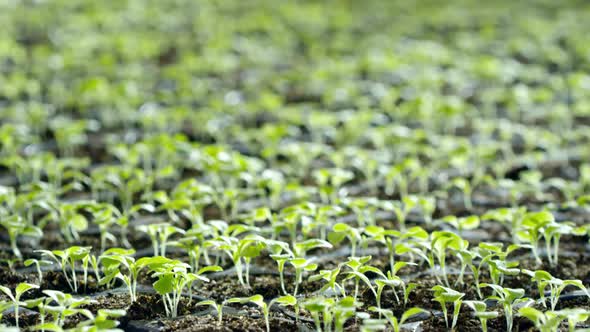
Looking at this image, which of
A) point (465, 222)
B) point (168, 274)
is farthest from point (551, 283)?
point (168, 274)

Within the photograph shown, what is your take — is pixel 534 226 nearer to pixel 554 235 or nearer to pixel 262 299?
pixel 554 235

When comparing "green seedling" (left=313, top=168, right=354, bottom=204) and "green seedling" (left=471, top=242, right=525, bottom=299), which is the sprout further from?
"green seedling" (left=313, top=168, right=354, bottom=204)

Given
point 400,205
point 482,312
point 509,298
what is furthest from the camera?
point 400,205

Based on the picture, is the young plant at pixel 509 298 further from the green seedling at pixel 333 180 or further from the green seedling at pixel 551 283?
the green seedling at pixel 333 180

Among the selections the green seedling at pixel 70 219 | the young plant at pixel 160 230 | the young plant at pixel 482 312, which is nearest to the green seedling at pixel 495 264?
the young plant at pixel 482 312

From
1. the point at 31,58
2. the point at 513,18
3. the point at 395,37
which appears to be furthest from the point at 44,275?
the point at 513,18

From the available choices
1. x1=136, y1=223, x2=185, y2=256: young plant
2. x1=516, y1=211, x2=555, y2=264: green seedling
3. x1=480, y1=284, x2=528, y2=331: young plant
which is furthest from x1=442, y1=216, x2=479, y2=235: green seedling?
x1=136, y1=223, x2=185, y2=256: young plant

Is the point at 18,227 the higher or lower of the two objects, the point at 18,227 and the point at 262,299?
the higher

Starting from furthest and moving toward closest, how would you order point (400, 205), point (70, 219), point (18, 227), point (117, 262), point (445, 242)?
point (400, 205), point (70, 219), point (18, 227), point (445, 242), point (117, 262)

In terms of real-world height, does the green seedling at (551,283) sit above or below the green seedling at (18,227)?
below

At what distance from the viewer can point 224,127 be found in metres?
3.58

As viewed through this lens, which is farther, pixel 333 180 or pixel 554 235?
pixel 333 180

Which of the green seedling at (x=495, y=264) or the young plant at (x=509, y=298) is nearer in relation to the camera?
the young plant at (x=509, y=298)

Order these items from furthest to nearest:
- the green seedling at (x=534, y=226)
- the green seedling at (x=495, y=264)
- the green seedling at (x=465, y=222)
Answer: the green seedling at (x=465, y=222), the green seedling at (x=534, y=226), the green seedling at (x=495, y=264)
